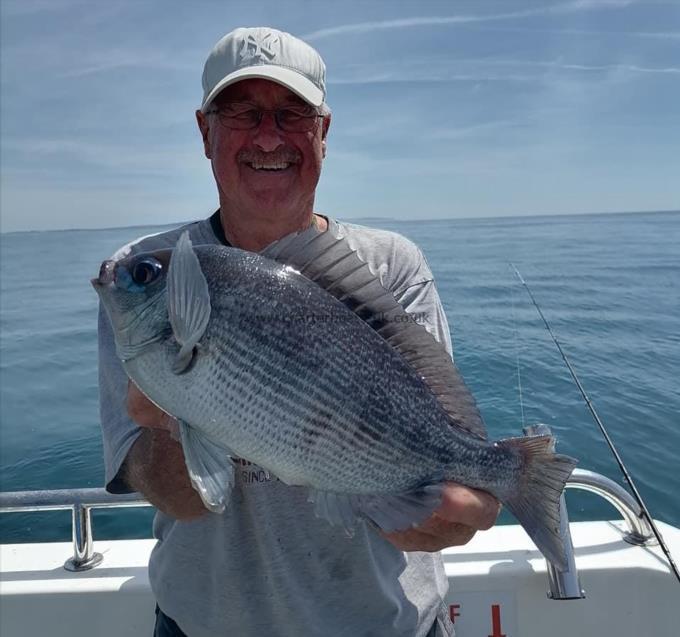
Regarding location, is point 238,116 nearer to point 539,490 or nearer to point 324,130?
point 324,130

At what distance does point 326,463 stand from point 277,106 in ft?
4.60

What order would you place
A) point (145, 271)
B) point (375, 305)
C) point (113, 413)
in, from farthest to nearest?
1. point (113, 413)
2. point (375, 305)
3. point (145, 271)

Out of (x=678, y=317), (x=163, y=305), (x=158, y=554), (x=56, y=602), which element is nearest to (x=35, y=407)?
(x=56, y=602)

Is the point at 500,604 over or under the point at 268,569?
under

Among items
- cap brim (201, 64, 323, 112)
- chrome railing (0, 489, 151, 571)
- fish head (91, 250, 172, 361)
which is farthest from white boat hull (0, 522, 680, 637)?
cap brim (201, 64, 323, 112)

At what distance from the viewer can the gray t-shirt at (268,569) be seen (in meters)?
2.08

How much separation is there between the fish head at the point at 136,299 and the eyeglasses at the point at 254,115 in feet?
2.54

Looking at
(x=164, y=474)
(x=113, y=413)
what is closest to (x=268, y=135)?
(x=113, y=413)

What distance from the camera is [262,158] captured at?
88.6 inches

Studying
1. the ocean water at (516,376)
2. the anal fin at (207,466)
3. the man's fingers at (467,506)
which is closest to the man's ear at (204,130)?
the anal fin at (207,466)

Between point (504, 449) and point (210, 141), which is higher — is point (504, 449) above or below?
below

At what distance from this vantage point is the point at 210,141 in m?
2.40

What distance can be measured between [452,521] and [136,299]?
119 centimetres

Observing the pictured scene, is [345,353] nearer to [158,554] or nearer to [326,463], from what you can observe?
[326,463]
